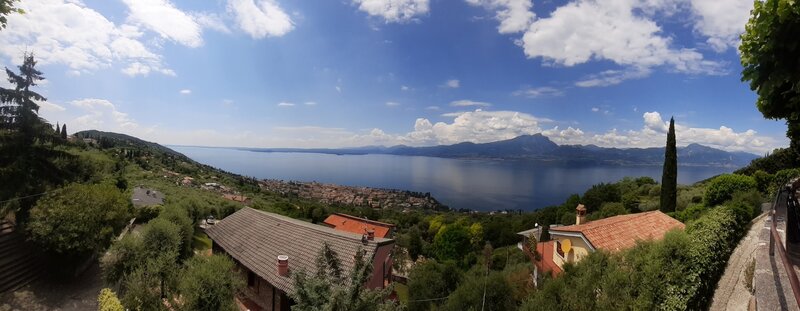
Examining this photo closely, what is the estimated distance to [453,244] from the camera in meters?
32.5

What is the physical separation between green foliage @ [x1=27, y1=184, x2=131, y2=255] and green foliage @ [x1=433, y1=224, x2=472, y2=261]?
81.0 ft

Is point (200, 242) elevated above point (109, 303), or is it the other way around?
point (109, 303)

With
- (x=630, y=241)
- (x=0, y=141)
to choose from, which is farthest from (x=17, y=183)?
(x=630, y=241)

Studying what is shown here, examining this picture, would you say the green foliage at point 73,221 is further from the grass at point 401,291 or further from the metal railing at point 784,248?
the metal railing at point 784,248

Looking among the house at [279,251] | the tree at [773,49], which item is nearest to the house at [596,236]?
the house at [279,251]

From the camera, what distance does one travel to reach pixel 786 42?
3.34 metres

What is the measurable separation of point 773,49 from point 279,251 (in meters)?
15.2

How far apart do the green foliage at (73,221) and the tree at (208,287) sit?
5169 millimetres

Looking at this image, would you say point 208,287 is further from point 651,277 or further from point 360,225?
point 360,225

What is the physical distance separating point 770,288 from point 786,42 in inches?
117

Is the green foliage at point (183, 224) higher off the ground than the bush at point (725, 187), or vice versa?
the bush at point (725, 187)

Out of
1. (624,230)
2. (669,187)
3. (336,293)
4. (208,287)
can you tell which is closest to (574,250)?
(624,230)

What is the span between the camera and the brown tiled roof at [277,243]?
13.7m

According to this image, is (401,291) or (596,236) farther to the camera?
(401,291)
